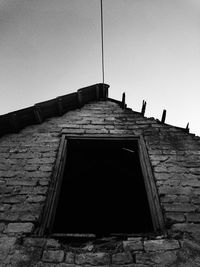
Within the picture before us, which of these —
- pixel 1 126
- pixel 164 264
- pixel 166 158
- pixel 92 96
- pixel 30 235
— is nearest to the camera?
pixel 164 264

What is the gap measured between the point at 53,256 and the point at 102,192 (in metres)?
2.89

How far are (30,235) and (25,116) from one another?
259cm

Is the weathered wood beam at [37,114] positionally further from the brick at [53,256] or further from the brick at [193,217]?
the brick at [193,217]

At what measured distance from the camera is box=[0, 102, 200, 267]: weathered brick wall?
2.72 m

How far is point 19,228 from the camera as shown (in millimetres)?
3047

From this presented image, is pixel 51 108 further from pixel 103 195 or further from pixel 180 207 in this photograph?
pixel 180 207

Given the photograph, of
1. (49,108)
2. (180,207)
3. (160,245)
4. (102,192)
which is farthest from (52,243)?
(49,108)

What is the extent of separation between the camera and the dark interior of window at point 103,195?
5.20 m

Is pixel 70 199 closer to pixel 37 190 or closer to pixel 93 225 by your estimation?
pixel 93 225

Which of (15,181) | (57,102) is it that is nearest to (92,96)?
(57,102)

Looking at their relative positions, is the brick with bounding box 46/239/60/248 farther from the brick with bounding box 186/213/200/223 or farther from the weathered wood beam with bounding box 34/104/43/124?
the weathered wood beam with bounding box 34/104/43/124

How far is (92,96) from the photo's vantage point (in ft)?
20.9

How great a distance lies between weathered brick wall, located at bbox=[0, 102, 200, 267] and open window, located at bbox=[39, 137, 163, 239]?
0.42m

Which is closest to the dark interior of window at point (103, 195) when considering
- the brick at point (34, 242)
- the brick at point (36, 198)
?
the brick at point (36, 198)
